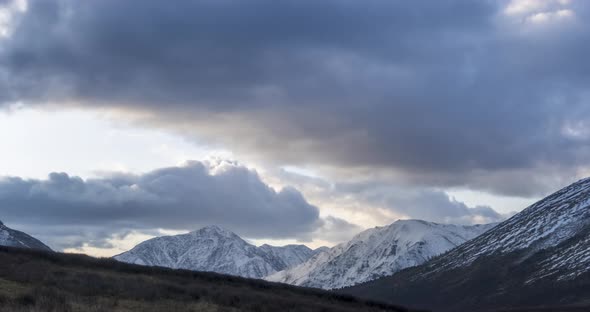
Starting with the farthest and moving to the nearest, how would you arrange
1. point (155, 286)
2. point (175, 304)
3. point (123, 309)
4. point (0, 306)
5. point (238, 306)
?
point (155, 286), point (238, 306), point (175, 304), point (123, 309), point (0, 306)

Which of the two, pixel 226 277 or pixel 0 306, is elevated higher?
pixel 226 277

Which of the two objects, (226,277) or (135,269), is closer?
(135,269)

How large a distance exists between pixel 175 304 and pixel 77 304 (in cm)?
693

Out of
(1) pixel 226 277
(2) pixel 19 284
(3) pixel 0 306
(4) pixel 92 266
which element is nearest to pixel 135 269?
(4) pixel 92 266

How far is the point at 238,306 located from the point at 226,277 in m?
17.8

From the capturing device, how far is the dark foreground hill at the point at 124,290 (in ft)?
119

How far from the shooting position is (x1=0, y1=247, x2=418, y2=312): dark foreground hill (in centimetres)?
3634

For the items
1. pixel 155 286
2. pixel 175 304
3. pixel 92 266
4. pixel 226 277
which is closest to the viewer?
pixel 175 304

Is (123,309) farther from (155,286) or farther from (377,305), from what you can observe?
(377,305)

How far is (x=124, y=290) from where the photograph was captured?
42750 millimetres

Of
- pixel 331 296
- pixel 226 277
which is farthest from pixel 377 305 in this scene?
pixel 226 277

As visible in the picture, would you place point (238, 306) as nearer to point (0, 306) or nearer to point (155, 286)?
point (155, 286)

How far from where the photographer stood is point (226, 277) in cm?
6084

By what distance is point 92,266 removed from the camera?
55781mm
